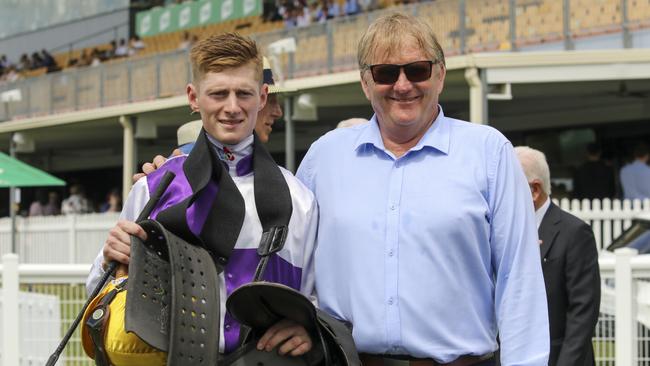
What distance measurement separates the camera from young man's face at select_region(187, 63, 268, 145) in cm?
332

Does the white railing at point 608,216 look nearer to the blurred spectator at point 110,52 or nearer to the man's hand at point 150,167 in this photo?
the man's hand at point 150,167

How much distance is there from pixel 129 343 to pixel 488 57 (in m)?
12.5

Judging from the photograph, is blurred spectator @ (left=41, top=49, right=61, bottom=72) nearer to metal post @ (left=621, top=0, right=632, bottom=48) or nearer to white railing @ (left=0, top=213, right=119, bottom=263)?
white railing @ (left=0, top=213, right=119, bottom=263)

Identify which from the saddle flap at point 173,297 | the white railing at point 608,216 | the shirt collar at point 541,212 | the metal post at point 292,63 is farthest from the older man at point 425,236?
the metal post at point 292,63

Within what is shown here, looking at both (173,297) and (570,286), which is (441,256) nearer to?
(173,297)

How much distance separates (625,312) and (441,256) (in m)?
3.08

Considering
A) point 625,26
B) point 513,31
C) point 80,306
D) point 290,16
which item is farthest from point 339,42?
point 80,306

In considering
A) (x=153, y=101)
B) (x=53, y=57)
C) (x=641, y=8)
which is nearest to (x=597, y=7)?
(x=641, y=8)

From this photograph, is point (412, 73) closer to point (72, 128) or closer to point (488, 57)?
point (488, 57)

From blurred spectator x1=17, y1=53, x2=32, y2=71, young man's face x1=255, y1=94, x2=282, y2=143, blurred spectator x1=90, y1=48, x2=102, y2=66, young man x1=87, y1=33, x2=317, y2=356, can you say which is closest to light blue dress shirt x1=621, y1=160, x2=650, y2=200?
young man's face x1=255, y1=94, x2=282, y2=143

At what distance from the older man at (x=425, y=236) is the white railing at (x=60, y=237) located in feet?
51.2

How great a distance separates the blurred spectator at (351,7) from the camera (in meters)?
23.4

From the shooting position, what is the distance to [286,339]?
3.11 m

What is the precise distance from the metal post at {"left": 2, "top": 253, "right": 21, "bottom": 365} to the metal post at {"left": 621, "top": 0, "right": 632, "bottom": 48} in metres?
10.1
